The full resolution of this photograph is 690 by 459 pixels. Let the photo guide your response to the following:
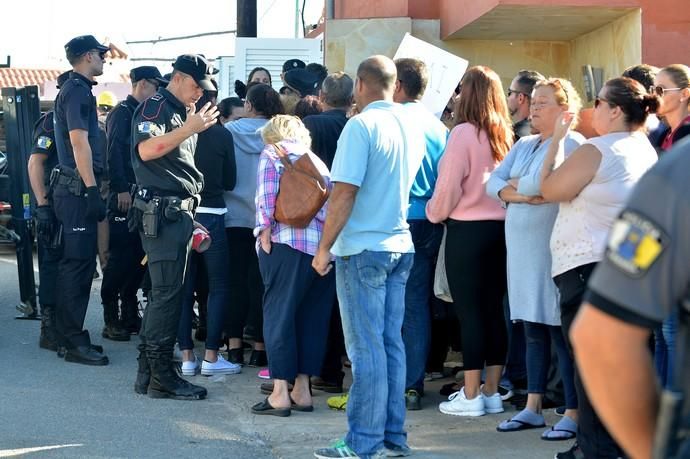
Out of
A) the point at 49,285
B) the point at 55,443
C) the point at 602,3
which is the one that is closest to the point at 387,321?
the point at 55,443

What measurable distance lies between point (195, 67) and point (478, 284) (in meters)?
2.18

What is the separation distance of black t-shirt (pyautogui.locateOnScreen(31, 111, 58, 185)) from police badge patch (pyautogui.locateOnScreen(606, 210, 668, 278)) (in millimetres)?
6532

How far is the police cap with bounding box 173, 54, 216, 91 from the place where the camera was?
20.7 feet

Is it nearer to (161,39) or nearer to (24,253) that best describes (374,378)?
(24,253)

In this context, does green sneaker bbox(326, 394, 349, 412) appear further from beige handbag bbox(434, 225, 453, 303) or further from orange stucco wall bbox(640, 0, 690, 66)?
orange stucco wall bbox(640, 0, 690, 66)

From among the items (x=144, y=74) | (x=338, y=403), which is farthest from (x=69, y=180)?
(x=338, y=403)

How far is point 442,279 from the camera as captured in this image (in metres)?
6.10

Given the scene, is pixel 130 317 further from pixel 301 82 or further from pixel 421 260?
pixel 421 260

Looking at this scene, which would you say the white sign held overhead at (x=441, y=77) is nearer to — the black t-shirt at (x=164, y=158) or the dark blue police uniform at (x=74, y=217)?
the black t-shirt at (x=164, y=158)

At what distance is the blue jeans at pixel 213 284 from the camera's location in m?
6.99

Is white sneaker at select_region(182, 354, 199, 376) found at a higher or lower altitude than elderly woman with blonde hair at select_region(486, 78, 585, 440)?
lower

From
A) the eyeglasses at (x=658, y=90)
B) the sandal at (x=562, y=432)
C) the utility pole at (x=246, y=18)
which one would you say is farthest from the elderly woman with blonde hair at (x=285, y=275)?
the utility pole at (x=246, y=18)

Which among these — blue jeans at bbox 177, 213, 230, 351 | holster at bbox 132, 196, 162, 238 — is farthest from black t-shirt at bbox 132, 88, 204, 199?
blue jeans at bbox 177, 213, 230, 351

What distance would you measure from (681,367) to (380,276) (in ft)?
10.3
